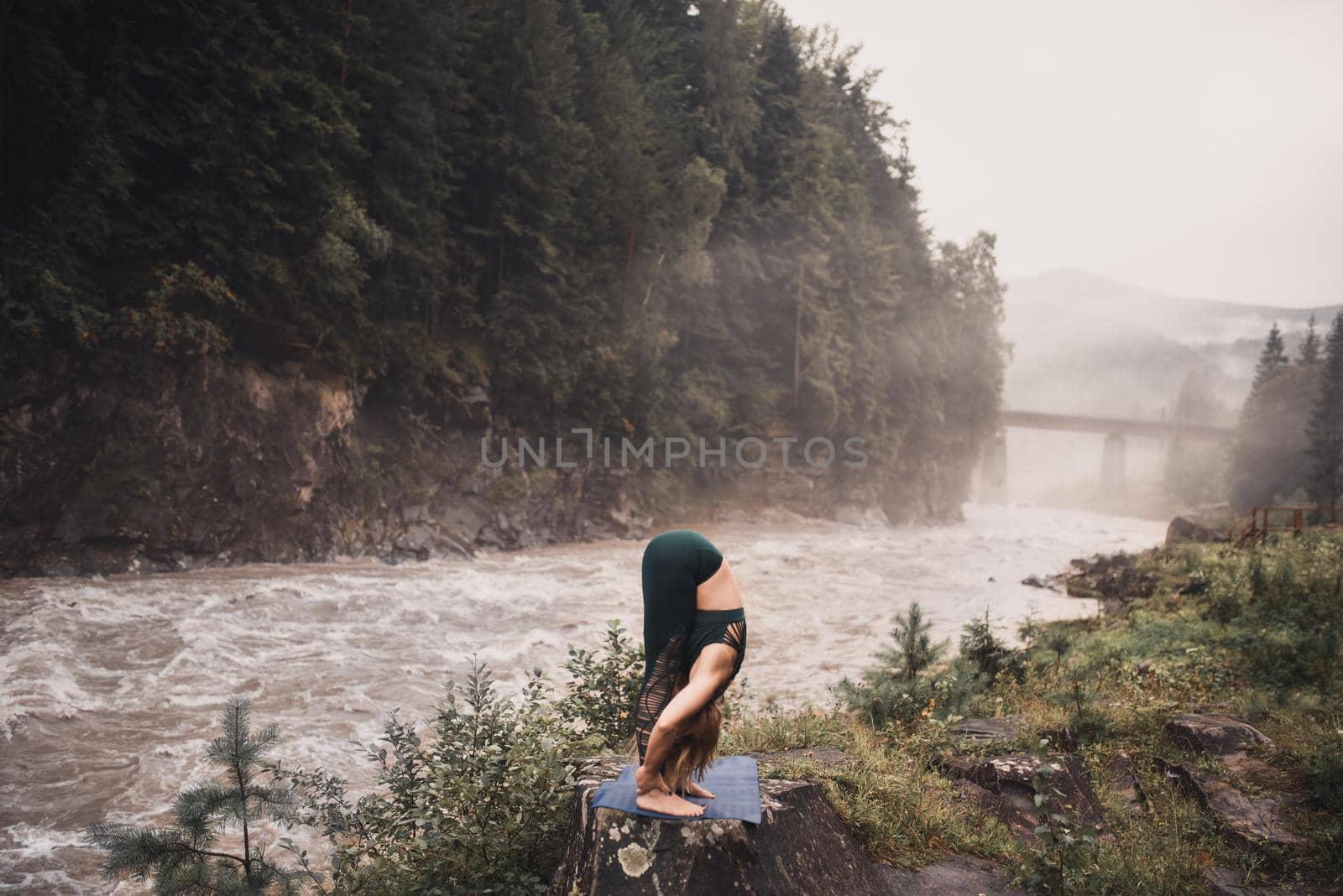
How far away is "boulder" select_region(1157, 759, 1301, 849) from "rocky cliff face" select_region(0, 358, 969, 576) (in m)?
17.5

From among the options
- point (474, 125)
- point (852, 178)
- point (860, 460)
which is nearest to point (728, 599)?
point (474, 125)

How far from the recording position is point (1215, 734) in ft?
21.6

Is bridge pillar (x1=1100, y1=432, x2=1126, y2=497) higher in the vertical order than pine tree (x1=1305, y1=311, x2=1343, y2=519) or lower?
lower

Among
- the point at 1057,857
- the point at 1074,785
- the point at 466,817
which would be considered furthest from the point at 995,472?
the point at 466,817

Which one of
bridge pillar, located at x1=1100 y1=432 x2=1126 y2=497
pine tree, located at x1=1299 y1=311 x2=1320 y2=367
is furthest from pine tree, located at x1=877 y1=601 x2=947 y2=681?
bridge pillar, located at x1=1100 y1=432 x2=1126 y2=497

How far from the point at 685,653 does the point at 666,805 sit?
63 centimetres

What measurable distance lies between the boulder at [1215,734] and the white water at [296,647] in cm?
229

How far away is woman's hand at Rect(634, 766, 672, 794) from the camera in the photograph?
304 cm

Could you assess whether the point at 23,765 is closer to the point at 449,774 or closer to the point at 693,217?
the point at 449,774

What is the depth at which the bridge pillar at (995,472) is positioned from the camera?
80.8 meters

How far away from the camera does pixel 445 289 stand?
78.0 ft

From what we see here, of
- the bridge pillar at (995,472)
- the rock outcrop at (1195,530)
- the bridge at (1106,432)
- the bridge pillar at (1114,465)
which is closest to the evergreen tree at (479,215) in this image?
the rock outcrop at (1195,530)

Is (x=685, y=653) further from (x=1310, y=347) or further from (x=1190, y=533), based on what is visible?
(x=1310, y=347)

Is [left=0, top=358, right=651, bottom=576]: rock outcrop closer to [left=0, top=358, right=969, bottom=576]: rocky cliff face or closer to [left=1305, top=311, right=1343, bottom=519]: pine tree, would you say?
[left=0, top=358, right=969, bottom=576]: rocky cliff face
